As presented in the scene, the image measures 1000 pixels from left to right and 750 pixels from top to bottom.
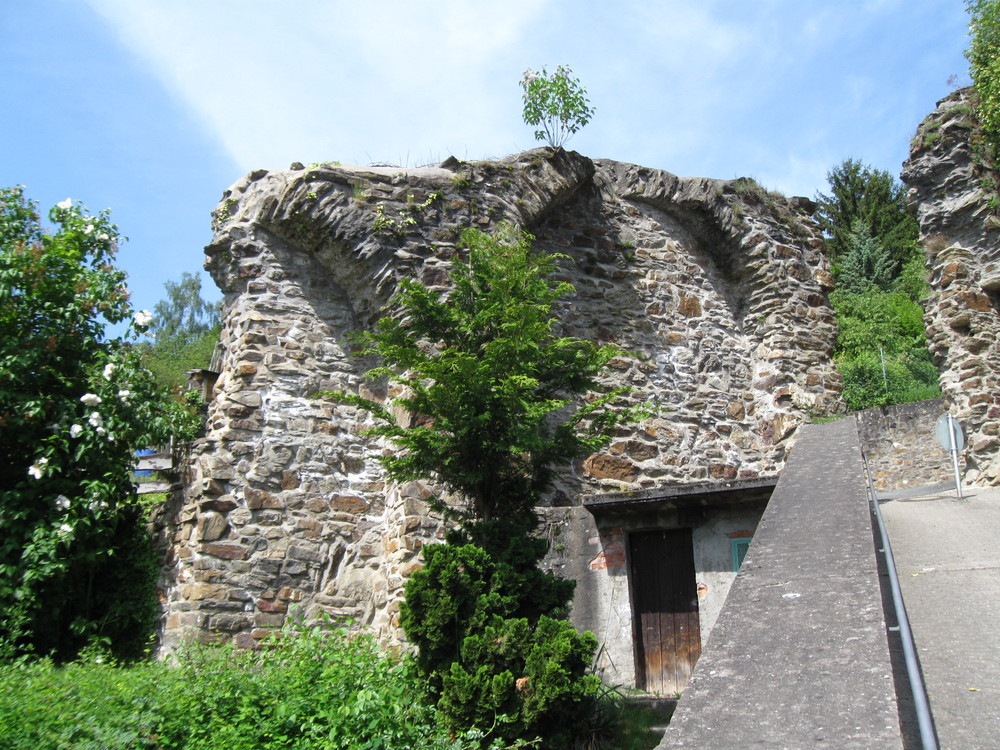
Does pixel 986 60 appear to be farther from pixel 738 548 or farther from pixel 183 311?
pixel 183 311

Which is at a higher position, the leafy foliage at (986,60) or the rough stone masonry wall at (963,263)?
the leafy foliage at (986,60)

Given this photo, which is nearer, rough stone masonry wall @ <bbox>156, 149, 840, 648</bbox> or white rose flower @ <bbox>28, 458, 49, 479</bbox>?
white rose flower @ <bbox>28, 458, 49, 479</bbox>

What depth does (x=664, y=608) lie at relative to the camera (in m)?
6.57

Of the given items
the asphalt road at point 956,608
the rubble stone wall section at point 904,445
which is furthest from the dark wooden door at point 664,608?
the rubble stone wall section at point 904,445

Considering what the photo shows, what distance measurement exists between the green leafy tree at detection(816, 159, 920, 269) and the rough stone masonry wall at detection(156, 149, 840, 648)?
57.9 ft

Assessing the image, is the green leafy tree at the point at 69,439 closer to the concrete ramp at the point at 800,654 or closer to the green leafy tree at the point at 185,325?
the concrete ramp at the point at 800,654

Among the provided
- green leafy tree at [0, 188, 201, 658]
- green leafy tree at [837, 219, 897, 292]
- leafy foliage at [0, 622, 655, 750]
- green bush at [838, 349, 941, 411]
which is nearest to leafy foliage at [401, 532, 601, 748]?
leafy foliage at [0, 622, 655, 750]

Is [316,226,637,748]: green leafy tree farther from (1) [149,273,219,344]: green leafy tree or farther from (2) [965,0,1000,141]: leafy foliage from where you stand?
(1) [149,273,219,344]: green leafy tree

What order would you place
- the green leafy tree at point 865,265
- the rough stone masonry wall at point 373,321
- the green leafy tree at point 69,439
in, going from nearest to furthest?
the green leafy tree at point 69,439 → the rough stone masonry wall at point 373,321 → the green leafy tree at point 865,265

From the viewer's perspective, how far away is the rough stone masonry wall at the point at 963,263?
910 centimetres

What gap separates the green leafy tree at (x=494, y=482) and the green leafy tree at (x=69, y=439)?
3113mm

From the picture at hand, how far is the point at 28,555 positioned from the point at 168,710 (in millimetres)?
3036

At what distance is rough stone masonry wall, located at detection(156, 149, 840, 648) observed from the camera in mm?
7621

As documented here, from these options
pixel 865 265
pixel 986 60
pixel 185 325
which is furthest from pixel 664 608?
pixel 185 325
